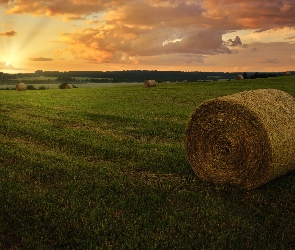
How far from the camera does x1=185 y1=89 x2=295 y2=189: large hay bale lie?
888 cm

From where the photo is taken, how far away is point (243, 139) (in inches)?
365

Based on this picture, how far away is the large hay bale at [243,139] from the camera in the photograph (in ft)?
29.1

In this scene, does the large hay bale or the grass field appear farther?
the large hay bale

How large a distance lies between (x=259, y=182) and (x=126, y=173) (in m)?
Result: 3.63

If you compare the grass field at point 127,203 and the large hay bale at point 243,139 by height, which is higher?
the large hay bale at point 243,139

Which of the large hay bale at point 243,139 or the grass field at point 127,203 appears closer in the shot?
the grass field at point 127,203

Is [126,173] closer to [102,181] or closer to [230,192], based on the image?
[102,181]

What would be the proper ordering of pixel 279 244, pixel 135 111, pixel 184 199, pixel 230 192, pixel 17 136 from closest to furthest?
pixel 279 244, pixel 184 199, pixel 230 192, pixel 17 136, pixel 135 111

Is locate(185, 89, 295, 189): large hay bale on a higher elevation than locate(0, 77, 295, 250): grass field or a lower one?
higher

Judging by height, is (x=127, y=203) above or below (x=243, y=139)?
below

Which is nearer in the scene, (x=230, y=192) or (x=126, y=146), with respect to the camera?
(x=230, y=192)

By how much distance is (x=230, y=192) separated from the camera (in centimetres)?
881

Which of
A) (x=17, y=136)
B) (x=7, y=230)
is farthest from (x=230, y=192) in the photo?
(x=17, y=136)

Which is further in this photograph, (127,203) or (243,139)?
(243,139)
